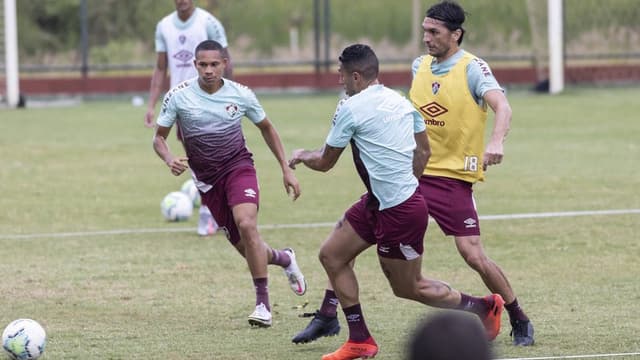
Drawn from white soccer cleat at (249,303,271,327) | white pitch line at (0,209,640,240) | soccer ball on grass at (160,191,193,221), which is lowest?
white pitch line at (0,209,640,240)

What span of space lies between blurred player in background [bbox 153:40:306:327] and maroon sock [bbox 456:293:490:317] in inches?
65.6

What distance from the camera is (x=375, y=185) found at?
7.27 meters

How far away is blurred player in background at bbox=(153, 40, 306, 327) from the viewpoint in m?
8.95

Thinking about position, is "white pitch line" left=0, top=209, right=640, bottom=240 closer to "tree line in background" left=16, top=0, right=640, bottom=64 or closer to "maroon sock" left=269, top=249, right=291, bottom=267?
"maroon sock" left=269, top=249, right=291, bottom=267

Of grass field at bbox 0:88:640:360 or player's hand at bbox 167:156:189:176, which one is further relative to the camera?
player's hand at bbox 167:156:189:176

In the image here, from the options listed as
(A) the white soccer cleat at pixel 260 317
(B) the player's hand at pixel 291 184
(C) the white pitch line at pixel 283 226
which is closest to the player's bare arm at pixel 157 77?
(C) the white pitch line at pixel 283 226

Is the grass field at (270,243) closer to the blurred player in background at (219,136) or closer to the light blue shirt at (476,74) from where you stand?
the blurred player in background at (219,136)

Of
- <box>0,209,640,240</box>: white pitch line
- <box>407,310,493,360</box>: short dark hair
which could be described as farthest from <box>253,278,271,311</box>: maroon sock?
<box>407,310,493,360</box>: short dark hair

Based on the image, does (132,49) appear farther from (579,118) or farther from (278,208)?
(278,208)

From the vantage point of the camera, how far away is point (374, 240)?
24.4 ft

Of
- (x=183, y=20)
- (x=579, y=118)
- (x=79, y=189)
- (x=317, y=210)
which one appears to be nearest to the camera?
(x=183, y=20)

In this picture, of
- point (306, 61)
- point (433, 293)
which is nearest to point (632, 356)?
point (433, 293)

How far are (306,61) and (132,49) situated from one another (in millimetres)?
4748

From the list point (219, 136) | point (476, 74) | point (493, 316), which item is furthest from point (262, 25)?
point (493, 316)
